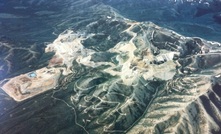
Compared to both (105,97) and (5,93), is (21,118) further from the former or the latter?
(105,97)

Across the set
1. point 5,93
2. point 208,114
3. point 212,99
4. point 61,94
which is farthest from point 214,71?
point 5,93

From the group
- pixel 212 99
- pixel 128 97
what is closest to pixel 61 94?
pixel 128 97

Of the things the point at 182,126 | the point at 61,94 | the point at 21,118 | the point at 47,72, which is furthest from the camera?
the point at 47,72

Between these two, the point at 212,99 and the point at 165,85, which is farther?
the point at 165,85

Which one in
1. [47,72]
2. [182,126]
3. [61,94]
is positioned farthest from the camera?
[47,72]

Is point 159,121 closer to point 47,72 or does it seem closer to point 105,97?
point 105,97

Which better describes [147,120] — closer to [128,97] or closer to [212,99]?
[128,97]

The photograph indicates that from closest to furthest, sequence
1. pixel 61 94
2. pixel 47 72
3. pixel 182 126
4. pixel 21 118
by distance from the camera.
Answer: pixel 182 126, pixel 21 118, pixel 61 94, pixel 47 72

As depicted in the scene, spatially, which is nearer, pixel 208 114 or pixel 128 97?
pixel 208 114
